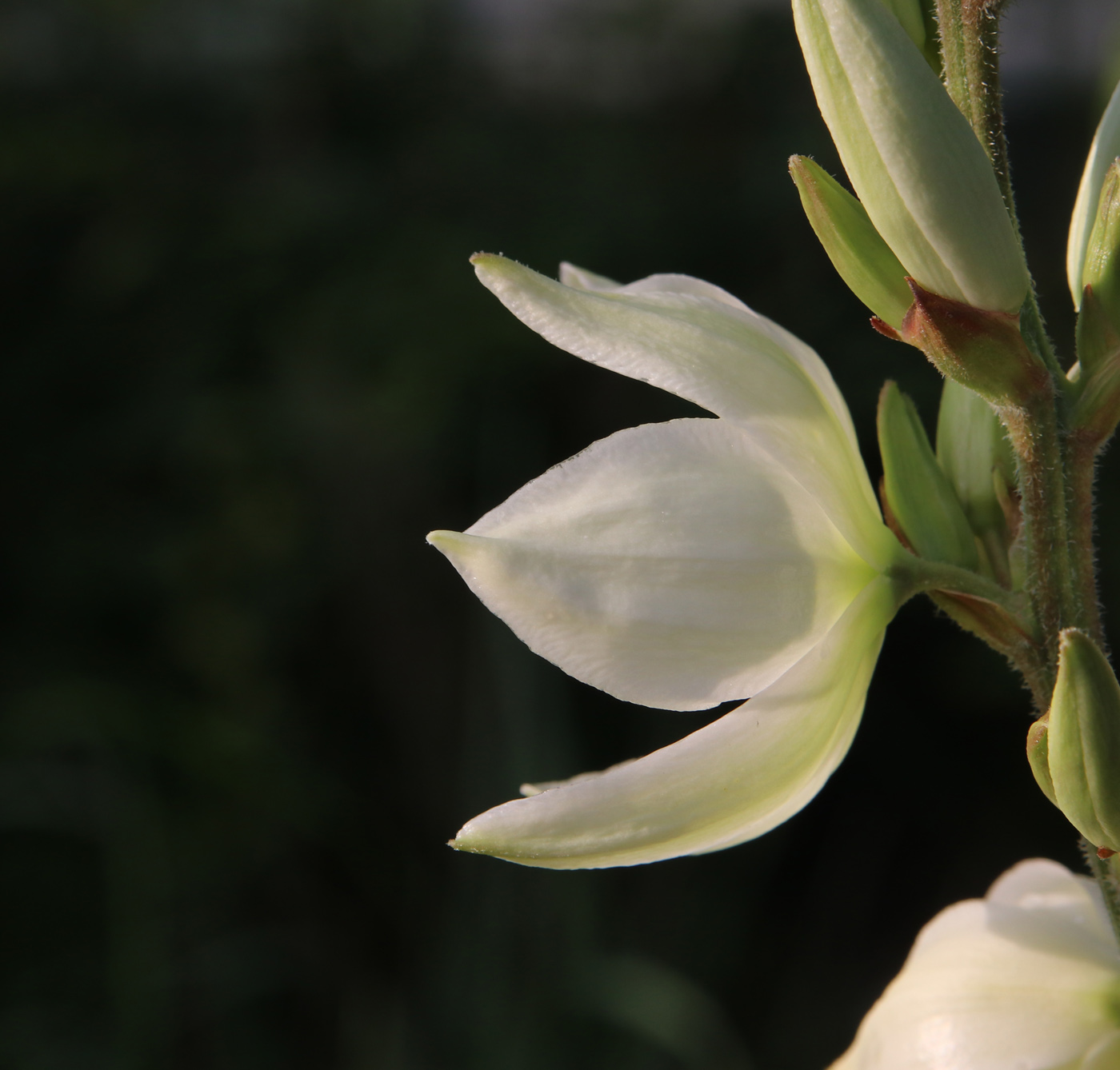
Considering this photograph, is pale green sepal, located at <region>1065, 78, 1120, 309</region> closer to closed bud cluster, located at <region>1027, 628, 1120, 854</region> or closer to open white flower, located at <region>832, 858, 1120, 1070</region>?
closed bud cluster, located at <region>1027, 628, 1120, 854</region>

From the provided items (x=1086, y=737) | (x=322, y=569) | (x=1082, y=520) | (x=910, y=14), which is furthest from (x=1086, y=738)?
(x=322, y=569)

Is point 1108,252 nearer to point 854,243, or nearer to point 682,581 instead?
point 854,243

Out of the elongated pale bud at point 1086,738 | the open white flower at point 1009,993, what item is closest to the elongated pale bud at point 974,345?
the elongated pale bud at point 1086,738

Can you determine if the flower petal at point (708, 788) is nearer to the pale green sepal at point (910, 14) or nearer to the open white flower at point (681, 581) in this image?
the open white flower at point (681, 581)

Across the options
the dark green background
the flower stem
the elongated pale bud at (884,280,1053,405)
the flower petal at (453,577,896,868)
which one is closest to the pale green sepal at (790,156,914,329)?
the elongated pale bud at (884,280,1053,405)

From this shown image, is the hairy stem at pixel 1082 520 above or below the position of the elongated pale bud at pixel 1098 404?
below

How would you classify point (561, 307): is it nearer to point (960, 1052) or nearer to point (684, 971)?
point (960, 1052)
